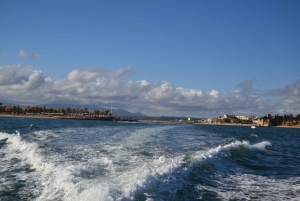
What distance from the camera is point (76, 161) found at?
14.6 meters

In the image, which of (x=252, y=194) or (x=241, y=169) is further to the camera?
(x=241, y=169)

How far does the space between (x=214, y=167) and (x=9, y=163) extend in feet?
38.4

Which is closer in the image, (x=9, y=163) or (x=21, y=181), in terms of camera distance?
(x=21, y=181)

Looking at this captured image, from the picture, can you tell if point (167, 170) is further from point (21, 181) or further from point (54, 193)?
point (21, 181)

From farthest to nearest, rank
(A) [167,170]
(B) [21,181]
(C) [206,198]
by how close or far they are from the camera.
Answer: (A) [167,170], (B) [21,181], (C) [206,198]

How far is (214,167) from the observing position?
16.1 m

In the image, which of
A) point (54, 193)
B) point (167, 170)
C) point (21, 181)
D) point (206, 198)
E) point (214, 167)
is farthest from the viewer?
point (214, 167)

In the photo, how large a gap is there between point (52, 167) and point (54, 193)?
3.98m

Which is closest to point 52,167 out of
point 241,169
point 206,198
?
point 206,198

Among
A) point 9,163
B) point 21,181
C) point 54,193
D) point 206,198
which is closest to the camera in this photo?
point 54,193

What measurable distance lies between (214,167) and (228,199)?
19.9 feet

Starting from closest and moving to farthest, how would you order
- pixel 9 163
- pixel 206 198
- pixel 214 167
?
pixel 206 198 < pixel 9 163 < pixel 214 167

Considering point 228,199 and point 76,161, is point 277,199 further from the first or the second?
point 76,161

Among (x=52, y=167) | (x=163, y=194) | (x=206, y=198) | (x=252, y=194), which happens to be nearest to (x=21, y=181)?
(x=52, y=167)
